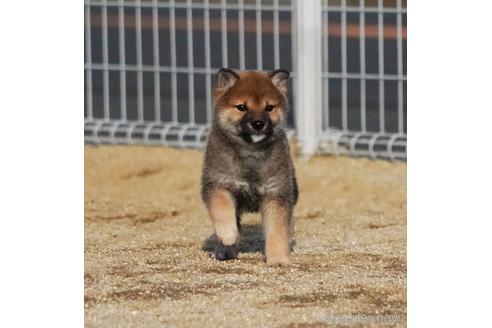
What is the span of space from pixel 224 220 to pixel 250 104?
68 centimetres

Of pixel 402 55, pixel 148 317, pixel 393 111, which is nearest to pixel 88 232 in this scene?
pixel 148 317

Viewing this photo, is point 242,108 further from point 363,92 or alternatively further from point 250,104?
point 363,92

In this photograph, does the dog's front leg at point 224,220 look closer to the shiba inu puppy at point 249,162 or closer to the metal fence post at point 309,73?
the shiba inu puppy at point 249,162

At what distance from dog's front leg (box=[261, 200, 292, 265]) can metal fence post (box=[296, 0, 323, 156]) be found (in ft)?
11.9

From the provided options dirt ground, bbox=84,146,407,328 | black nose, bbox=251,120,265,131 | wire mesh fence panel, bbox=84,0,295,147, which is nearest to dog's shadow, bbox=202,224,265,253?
dirt ground, bbox=84,146,407,328

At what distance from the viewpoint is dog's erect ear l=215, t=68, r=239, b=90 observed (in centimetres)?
761

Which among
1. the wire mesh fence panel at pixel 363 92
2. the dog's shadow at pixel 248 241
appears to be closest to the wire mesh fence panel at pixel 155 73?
the wire mesh fence panel at pixel 363 92

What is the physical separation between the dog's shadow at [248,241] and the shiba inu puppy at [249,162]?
36 centimetres

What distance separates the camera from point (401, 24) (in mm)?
11234

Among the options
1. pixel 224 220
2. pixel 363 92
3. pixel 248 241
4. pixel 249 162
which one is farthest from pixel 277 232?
pixel 363 92

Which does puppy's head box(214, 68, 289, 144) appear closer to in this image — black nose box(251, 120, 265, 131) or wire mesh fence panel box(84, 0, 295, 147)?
black nose box(251, 120, 265, 131)

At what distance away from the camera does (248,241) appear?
27.4 feet

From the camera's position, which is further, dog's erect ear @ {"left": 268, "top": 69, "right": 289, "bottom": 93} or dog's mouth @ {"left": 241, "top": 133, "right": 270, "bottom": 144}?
dog's erect ear @ {"left": 268, "top": 69, "right": 289, "bottom": 93}

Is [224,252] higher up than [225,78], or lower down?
lower down
